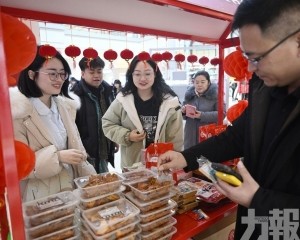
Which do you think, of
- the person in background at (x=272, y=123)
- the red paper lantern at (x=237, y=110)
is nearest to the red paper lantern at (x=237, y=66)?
the red paper lantern at (x=237, y=110)

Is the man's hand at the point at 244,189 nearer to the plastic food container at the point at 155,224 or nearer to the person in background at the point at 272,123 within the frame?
the person in background at the point at 272,123

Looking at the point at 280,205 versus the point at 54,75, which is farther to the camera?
the point at 54,75

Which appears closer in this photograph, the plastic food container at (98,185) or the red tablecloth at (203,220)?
the plastic food container at (98,185)

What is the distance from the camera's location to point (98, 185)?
3.16 feet

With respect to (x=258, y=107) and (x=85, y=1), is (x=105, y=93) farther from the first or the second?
(x=258, y=107)

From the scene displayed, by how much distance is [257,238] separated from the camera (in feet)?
3.15

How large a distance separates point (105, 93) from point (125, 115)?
2.84 feet

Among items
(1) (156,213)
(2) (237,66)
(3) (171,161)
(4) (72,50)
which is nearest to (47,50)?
(4) (72,50)

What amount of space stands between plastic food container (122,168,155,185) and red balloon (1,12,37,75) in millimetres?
614

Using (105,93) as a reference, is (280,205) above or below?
below

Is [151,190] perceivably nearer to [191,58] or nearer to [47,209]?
[47,209]

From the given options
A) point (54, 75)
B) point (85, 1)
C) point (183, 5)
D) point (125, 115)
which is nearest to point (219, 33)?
point (183, 5)

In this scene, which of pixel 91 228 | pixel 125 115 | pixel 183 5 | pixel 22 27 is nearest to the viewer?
pixel 22 27

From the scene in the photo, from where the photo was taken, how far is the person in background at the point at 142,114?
1866mm
